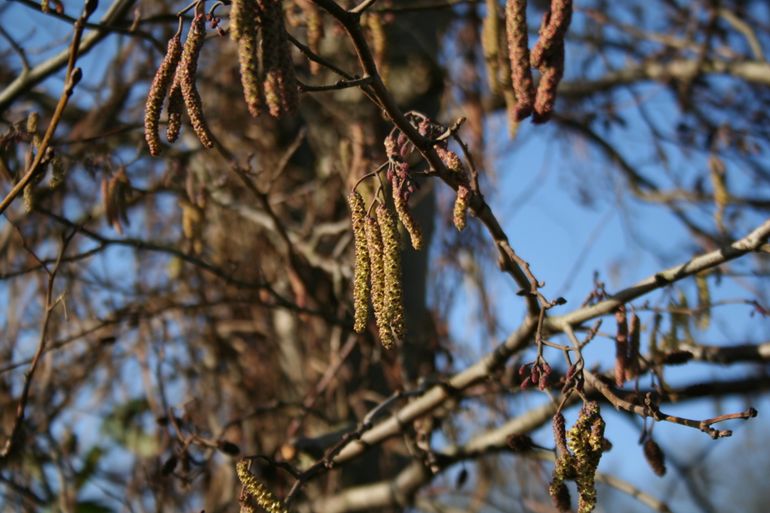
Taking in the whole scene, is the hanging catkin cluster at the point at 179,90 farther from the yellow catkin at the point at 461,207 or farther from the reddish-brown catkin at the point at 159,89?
the yellow catkin at the point at 461,207

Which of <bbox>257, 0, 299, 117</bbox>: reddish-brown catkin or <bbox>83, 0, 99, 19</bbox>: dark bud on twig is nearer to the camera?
<bbox>257, 0, 299, 117</bbox>: reddish-brown catkin

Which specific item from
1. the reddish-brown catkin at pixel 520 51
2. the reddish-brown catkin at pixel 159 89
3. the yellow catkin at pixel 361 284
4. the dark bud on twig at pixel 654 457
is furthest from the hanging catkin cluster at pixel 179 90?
the dark bud on twig at pixel 654 457

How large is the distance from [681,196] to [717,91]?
39.9 inches

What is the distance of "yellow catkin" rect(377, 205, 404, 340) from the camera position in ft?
4.72

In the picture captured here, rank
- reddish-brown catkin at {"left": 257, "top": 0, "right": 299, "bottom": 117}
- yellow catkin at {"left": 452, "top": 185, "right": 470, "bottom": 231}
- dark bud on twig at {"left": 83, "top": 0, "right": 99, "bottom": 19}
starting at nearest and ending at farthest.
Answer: reddish-brown catkin at {"left": 257, "top": 0, "right": 299, "bottom": 117}, yellow catkin at {"left": 452, "top": 185, "right": 470, "bottom": 231}, dark bud on twig at {"left": 83, "top": 0, "right": 99, "bottom": 19}

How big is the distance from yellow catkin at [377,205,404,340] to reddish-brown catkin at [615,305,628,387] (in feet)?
2.29

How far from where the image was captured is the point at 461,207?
5.17ft

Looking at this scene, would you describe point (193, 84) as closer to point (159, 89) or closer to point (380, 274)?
point (159, 89)

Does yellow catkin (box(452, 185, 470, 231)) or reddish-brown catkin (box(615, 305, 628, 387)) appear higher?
reddish-brown catkin (box(615, 305, 628, 387))

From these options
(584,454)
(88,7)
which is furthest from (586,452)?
(88,7)

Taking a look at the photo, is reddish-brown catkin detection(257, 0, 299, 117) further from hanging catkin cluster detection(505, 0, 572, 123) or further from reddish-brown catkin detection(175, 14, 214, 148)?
hanging catkin cluster detection(505, 0, 572, 123)

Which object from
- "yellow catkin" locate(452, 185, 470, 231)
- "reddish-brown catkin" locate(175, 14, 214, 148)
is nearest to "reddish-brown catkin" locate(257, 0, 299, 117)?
"reddish-brown catkin" locate(175, 14, 214, 148)

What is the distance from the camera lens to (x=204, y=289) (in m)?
4.17

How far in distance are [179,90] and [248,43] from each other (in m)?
0.29
